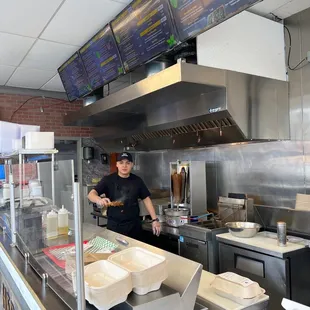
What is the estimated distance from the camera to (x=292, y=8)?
3006mm

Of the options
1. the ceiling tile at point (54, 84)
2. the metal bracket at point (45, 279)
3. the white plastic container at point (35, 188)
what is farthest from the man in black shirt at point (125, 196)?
the ceiling tile at point (54, 84)

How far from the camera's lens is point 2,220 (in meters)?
3.22

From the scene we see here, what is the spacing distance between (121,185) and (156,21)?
1.77m

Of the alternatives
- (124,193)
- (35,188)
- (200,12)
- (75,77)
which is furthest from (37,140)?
(75,77)

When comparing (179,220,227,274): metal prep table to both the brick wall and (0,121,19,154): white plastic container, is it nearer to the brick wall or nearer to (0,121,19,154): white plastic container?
(0,121,19,154): white plastic container

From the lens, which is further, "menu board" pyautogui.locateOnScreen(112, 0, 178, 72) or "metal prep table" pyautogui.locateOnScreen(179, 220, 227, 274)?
"metal prep table" pyautogui.locateOnScreen(179, 220, 227, 274)

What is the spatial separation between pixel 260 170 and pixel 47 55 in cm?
289

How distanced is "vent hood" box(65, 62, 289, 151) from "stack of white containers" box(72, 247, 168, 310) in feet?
4.43

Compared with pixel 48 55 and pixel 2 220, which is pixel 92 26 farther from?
pixel 2 220

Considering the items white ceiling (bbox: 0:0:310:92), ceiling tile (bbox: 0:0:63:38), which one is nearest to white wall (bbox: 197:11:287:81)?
white ceiling (bbox: 0:0:310:92)

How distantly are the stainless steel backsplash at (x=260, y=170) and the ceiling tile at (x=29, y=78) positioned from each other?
93.9 inches

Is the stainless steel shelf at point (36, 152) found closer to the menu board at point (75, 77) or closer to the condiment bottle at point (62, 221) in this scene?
the condiment bottle at point (62, 221)

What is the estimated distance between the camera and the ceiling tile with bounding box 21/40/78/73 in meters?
3.48

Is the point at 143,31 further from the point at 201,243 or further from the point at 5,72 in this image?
the point at 5,72
